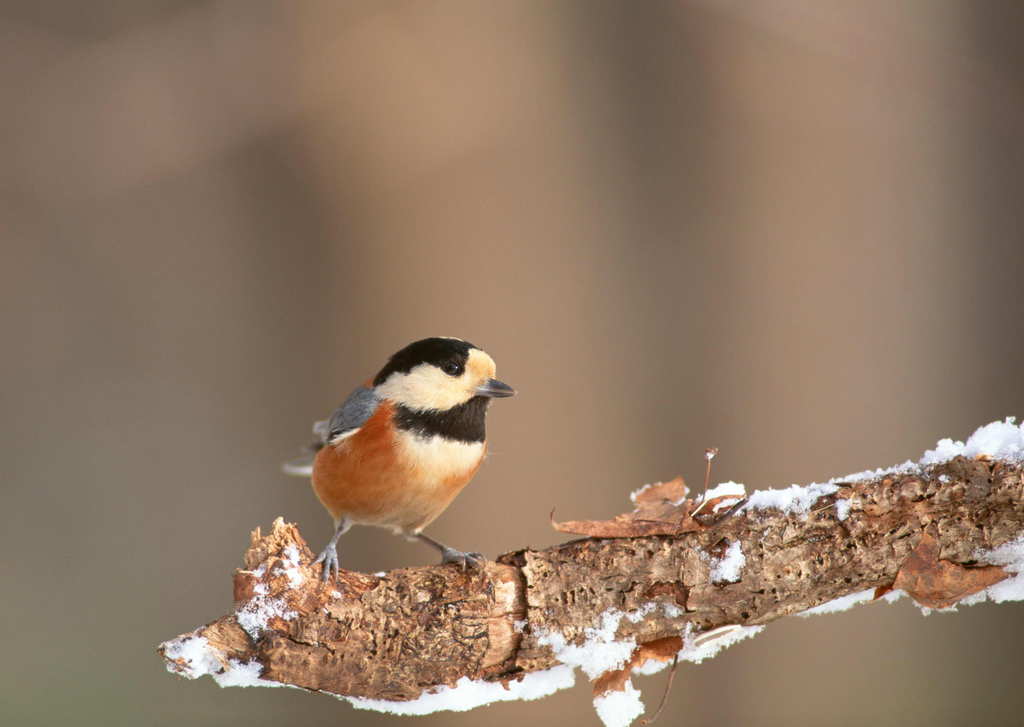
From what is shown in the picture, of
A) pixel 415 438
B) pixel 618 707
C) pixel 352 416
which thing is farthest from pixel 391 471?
pixel 618 707

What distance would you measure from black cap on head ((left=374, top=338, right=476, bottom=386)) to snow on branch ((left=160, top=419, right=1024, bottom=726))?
66 cm

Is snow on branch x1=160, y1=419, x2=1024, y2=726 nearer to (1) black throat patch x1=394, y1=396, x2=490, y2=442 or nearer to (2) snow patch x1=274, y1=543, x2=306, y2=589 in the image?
(2) snow patch x1=274, y1=543, x2=306, y2=589

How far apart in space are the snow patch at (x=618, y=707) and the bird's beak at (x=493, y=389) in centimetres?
83

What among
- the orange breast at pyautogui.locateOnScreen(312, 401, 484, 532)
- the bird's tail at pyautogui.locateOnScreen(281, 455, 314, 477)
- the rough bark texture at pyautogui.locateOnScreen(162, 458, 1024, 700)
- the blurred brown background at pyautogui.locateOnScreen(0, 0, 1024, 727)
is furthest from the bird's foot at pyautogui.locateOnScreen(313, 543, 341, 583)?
the blurred brown background at pyautogui.locateOnScreen(0, 0, 1024, 727)

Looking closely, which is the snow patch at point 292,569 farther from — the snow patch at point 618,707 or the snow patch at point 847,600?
the snow patch at point 847,600

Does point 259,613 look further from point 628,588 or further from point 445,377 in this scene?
point 445,377

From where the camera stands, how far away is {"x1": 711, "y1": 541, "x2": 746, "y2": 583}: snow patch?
6.31ft

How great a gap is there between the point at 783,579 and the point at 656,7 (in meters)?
3.11

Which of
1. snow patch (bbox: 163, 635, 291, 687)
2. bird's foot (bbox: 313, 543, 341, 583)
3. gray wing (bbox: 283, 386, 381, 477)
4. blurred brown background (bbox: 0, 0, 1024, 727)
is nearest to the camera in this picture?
snow patch (bbox: 163, 635, 291, 687)

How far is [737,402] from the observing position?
435 cm

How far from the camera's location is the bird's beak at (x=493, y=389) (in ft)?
8.42

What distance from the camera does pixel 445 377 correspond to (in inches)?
101

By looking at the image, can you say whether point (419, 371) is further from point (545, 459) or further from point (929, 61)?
point (929, 61)

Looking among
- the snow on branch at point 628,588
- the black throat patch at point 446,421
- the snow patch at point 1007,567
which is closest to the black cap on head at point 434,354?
the black throat patch at point 446,421
